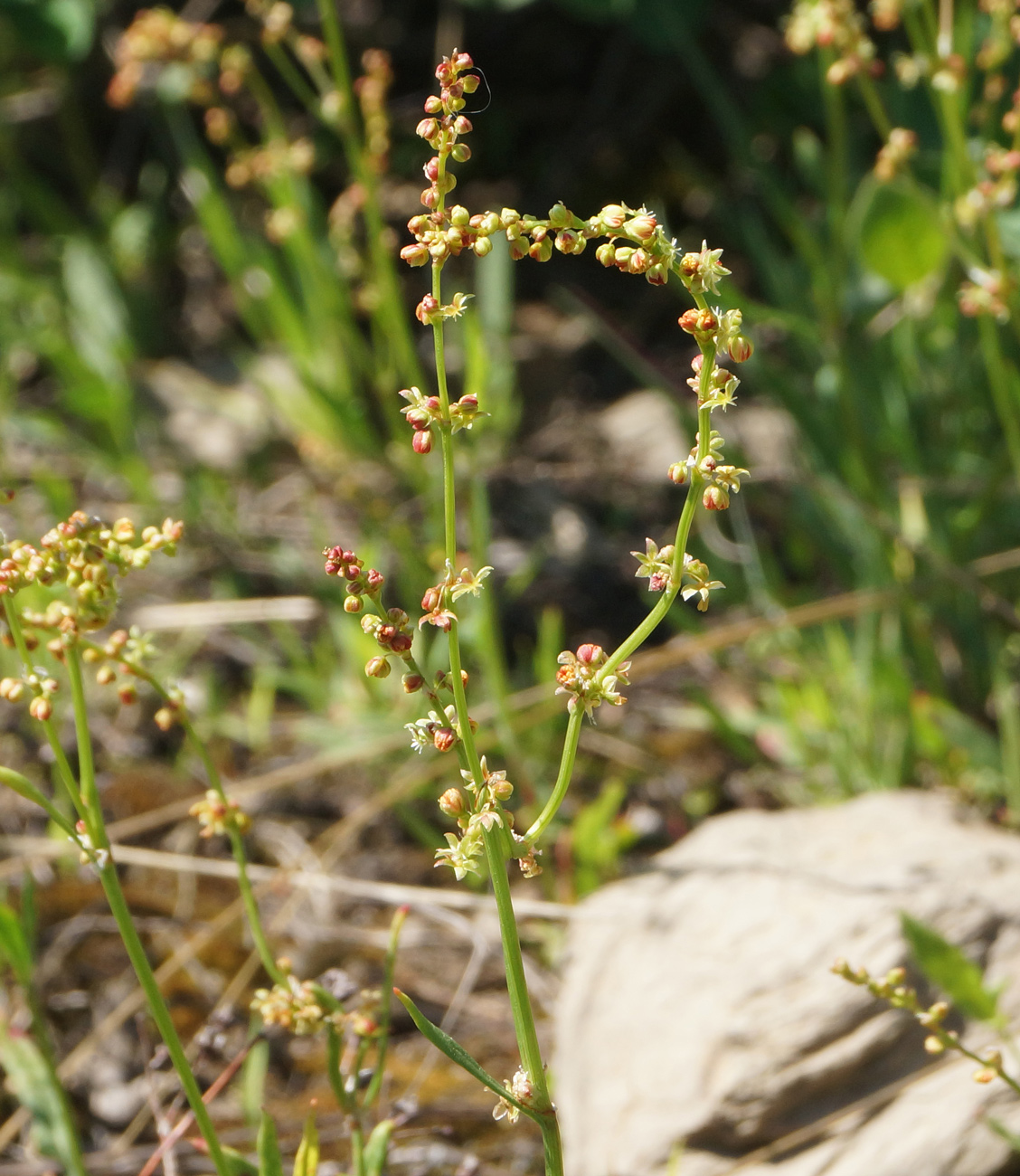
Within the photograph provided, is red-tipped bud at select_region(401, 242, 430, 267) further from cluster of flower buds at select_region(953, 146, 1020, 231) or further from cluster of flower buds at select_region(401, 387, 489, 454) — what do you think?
cluster of flower buds at select_region(953, 146, 1020, 231)

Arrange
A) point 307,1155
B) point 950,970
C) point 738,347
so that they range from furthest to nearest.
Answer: point 950,970 → point 307,1155 → point 738,347

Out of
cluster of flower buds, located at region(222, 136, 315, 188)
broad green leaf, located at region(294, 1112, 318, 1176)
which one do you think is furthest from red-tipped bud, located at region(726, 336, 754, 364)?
cluster of flower buds, located at region(222, 136, 315, 188)

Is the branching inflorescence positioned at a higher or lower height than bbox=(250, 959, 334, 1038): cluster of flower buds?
higher

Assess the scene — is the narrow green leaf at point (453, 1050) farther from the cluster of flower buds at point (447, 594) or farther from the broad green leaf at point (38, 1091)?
the broad green leaf at point (38, 1091)

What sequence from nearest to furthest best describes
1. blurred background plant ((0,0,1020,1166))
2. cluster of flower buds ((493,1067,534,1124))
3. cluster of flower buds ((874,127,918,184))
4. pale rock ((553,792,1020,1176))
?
cluster of flower buds ((493,1067,534,1124)) < pale rock ((553,792,1020,1176)) < cluster of flower buds ((874,127,918,184)) < blurred background plant ((0,0,1020,1166))

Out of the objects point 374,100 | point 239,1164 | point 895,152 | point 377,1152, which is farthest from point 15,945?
point 895,152

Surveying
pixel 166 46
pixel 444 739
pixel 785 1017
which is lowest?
pixel 785 1017

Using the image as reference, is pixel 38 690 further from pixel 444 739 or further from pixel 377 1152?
pixel 377 1152
